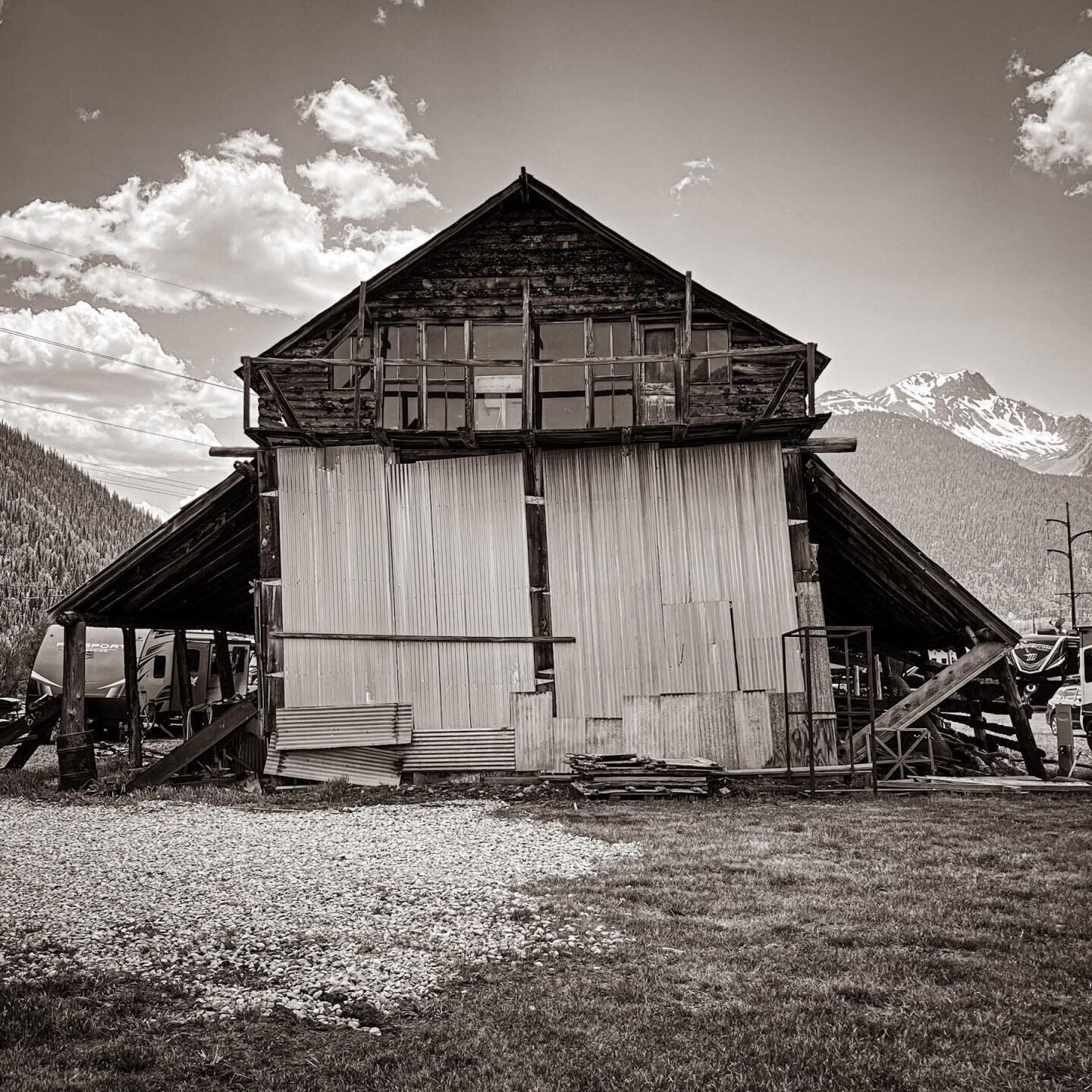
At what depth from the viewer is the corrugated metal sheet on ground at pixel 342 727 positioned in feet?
53.3

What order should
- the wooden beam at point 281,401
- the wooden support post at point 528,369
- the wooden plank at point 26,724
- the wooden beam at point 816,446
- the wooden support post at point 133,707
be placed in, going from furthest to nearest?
the wooden support post at point 133,707
the wooden plank at point 26,724
the wooden beam at point 816,446
the wooden support post at point 528,369
the wooden beam at point 281,401

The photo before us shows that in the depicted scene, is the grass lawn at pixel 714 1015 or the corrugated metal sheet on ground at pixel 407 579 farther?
the corrugated metal sheet on ground at pixel 407 579

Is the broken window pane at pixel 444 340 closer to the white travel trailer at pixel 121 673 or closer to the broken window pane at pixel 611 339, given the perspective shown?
the broken window pane at pixel 611 339

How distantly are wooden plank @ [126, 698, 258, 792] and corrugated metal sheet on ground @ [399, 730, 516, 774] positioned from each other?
325cm

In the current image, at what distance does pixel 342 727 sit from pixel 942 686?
10.4m

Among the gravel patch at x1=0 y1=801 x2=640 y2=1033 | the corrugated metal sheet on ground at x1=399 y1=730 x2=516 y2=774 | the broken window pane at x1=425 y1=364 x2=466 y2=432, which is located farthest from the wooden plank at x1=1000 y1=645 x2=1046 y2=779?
the broken window pane at x1=425 y1=364 x2=466 y2=432

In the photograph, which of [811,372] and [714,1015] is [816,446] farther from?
[714,1015]


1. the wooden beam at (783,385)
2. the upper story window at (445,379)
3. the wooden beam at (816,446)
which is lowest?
the wooden beam at (816,446)

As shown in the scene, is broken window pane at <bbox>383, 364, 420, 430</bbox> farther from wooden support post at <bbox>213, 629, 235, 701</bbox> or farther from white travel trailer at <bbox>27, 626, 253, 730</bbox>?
white travel trailer at <bbox>27, 626, 253, 730</bbox>

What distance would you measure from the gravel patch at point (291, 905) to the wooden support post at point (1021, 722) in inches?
359

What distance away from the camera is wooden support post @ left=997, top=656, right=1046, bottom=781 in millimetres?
16672

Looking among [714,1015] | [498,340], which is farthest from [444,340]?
[714,1015]

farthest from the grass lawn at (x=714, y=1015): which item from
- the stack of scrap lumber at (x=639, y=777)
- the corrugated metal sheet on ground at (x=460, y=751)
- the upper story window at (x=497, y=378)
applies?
the upper story window at (x=497, y=378)

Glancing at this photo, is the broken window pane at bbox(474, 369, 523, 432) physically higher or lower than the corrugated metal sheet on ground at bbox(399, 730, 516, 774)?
higher
